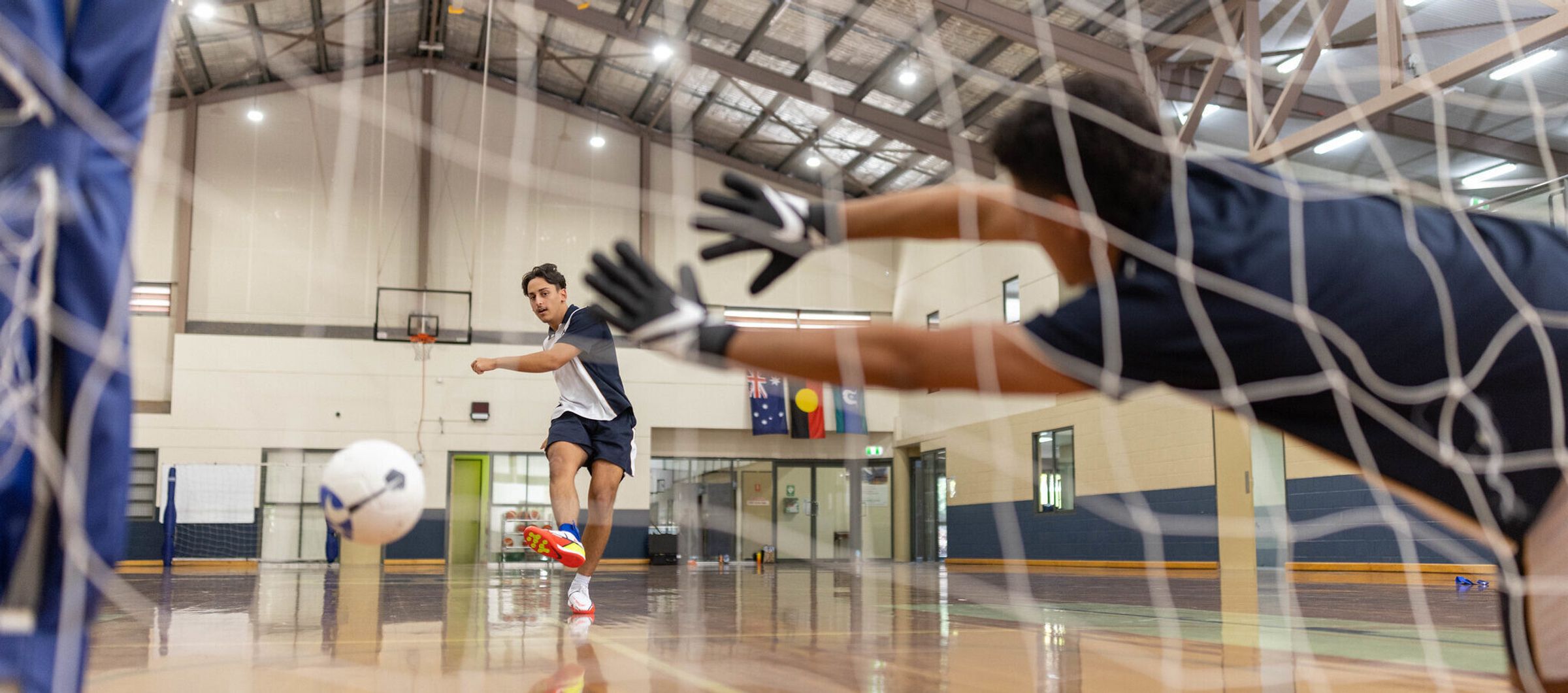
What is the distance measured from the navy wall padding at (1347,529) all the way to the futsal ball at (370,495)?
8646 millimetres

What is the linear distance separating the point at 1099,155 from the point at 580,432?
342 cm

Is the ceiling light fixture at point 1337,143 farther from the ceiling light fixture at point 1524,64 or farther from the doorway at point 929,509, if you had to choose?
the doorway at point 929,509

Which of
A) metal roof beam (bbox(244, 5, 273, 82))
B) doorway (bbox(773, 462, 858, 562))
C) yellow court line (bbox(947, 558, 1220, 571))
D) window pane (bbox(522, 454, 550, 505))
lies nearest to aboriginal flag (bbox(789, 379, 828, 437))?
doorway (bbox(773, 462, 858, 562))

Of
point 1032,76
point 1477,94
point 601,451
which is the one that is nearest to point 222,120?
point 1032,76

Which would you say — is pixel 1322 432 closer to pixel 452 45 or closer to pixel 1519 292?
pixel 1519 292

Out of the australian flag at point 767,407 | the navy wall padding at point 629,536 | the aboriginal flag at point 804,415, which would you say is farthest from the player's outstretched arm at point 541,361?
the navy wall padding at point 629,536

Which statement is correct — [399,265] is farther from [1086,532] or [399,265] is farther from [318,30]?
[1086,532]

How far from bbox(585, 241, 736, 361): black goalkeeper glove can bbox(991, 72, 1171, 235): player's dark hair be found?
48 centimetres

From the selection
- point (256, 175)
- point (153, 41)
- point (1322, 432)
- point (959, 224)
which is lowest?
point (1322, 432)

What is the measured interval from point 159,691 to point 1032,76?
415 inches

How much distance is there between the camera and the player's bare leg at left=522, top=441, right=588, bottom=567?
435cm

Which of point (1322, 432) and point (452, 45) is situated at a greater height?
point (452, 45)

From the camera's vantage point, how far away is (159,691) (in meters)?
2.23

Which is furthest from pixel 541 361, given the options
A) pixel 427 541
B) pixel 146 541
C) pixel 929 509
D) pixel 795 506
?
pixel 929 509
